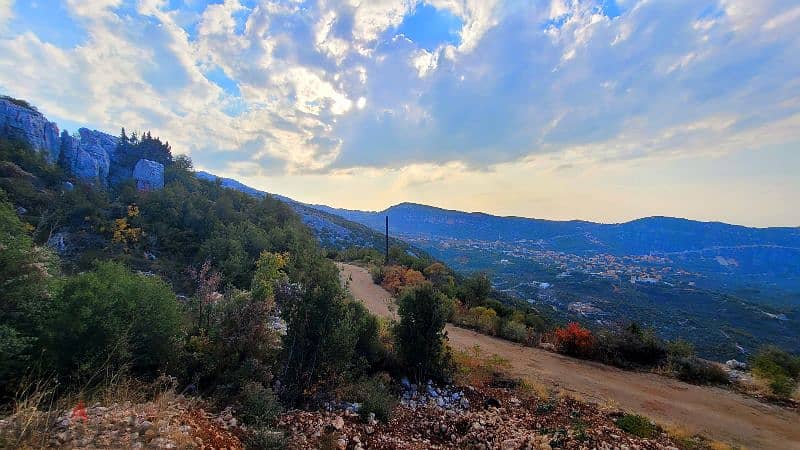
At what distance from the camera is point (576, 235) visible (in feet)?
548

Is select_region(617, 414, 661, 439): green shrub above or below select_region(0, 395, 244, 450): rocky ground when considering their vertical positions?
below

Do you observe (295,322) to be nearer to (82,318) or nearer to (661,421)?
(82,318)

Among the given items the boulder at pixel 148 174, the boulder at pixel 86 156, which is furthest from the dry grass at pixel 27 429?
the boulder at pixel 86 156

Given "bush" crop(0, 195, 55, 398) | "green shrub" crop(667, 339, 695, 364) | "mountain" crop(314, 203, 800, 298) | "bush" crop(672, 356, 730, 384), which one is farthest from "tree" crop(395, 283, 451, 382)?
"mountain" crop(314, 203, 800, 298)

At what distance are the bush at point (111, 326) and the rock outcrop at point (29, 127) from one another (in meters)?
38.1

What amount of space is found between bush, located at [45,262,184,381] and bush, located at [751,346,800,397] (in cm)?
1496

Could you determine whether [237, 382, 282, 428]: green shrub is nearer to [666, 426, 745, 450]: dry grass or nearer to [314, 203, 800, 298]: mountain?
[666, 426, 745, 450]: dry grass

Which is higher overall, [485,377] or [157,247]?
[157,247]

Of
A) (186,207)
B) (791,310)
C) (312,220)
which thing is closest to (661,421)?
(186,207)

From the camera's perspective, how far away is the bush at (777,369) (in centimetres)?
1011

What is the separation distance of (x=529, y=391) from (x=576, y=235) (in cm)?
17499

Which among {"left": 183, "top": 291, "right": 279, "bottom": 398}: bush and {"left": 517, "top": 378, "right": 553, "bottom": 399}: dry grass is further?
{"left": 517, "top": 378, "right": 553, "bottom": 399}: dry grass

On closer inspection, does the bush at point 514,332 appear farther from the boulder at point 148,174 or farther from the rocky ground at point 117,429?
the boulder at point 148,174

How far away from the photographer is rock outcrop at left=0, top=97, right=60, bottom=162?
112 feet
